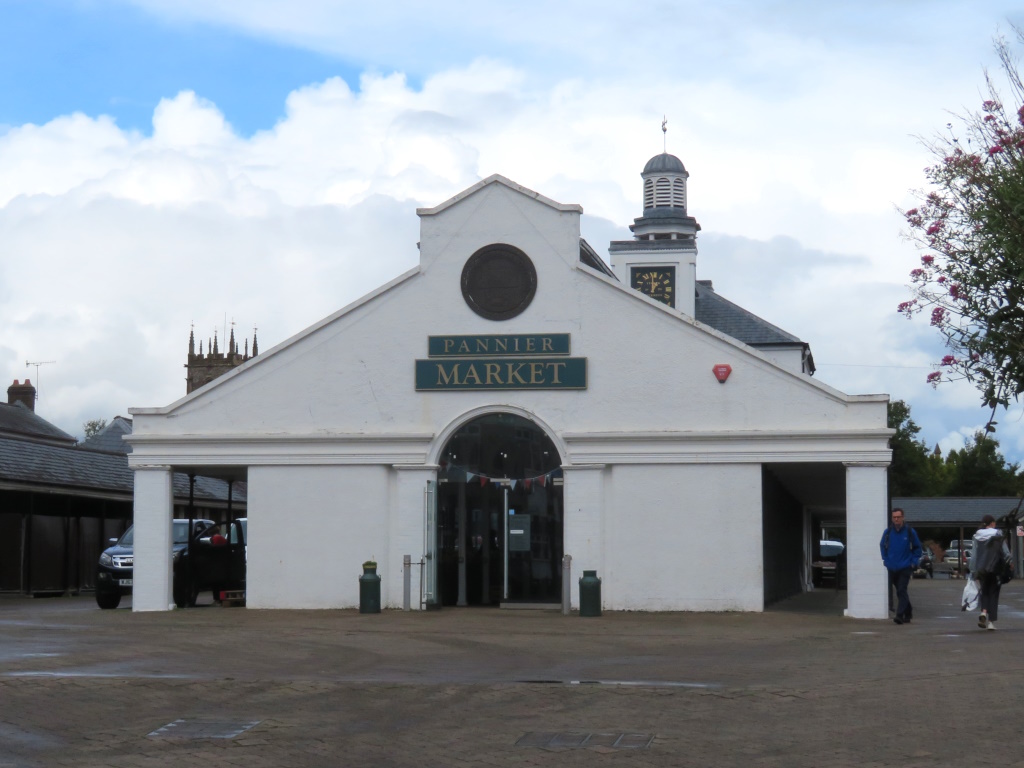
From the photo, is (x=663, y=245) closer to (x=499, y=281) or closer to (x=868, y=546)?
(x=499, y=281)

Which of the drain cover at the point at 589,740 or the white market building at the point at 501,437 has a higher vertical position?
the white market building at the point at 501,437

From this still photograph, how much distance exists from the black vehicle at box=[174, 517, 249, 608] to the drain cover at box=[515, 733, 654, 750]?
18.2 m

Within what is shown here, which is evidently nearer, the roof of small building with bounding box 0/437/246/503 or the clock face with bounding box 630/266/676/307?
the roof of small building with bounding box 0/437/246/503

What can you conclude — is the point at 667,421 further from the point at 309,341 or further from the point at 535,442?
the point at 309,341

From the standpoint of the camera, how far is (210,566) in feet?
92.8

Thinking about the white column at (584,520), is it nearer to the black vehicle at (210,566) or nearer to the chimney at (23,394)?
the black vehicle at (210,566)

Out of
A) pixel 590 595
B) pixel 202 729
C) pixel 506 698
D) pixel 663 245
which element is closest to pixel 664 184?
pixel 663 245

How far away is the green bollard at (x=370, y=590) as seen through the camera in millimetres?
24344

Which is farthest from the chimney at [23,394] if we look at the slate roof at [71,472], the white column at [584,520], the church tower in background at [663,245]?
the white column at [584,520]

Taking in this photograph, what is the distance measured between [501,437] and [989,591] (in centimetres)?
894

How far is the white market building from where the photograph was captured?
24.5 m

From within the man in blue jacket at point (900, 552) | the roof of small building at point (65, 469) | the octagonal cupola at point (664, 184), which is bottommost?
the man in blue jacket at point (900, 552)

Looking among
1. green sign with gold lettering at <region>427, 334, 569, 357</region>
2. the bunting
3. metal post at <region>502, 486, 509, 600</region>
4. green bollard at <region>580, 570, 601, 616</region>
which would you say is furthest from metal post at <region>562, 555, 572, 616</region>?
green sign with gold lettering at <region>427, 334, 569, 357</region>

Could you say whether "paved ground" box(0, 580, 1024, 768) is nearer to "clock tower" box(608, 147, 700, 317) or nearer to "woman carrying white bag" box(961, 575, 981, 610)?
"woman carrying white bag" box(961, 575, 981, 610)
